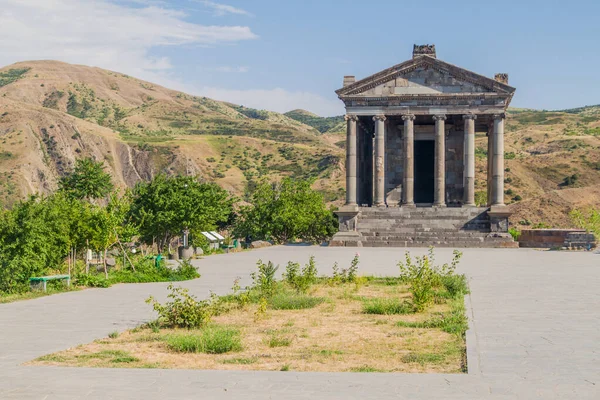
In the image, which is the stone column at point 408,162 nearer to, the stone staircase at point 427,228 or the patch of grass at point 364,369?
the stone staircase at point 427,228

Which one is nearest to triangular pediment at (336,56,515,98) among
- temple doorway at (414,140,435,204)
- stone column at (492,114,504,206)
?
stone column at (492,114,504,206)

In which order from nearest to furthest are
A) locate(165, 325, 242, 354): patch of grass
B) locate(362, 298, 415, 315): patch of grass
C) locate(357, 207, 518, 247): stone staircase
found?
locate(165, 325, 242, 354): patch of grass → locate(362, 298, 415, 315): patch of grass → locate(357, 207, 518, 247): stone staircase

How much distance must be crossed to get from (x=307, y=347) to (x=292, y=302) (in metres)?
4.42

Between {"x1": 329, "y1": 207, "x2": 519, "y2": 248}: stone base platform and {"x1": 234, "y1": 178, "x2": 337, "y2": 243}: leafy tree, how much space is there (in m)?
3.57

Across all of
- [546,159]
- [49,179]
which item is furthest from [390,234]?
[49,179]

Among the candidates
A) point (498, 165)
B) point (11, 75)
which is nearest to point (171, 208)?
point (498, 165)

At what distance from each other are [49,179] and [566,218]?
6678 cm

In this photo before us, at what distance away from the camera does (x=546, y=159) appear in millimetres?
92938

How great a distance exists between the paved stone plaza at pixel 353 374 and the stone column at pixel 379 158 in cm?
2516

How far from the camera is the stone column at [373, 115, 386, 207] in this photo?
144ft

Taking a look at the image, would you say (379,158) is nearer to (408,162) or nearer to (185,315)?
(408,162)

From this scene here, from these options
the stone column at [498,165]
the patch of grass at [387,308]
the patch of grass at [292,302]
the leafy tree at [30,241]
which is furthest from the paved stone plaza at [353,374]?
the stone column at [498,165]

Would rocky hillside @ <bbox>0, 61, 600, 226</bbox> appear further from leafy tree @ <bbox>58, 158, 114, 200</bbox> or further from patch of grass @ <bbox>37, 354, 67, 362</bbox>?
patch of grass @ <bbox>37, 354, 67, 362</bbox>

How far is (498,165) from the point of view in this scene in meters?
43.5
